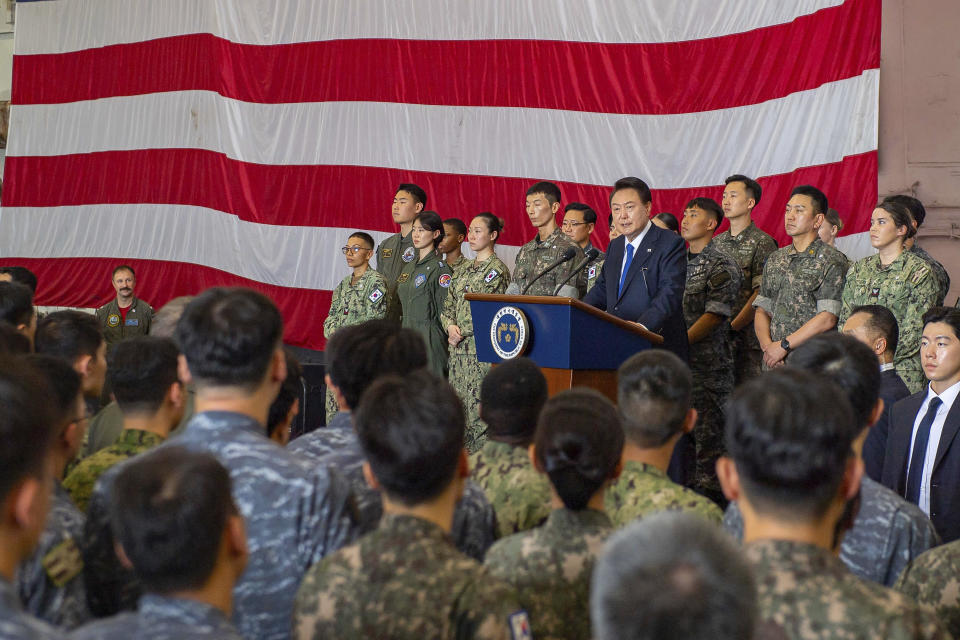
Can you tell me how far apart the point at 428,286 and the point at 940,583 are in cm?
482

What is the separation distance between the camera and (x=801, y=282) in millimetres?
4750

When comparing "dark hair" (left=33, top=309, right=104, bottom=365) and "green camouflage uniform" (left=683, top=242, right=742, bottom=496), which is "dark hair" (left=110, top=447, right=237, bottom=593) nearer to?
"dark hair" (left=33, top=309, right=104, bottom=365)

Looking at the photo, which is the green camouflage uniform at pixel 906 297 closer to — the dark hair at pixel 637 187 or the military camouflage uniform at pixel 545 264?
the dark hair at pixel 637 187

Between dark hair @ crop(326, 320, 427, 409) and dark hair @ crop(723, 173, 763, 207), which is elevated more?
dark hair @ crop(723, 173, 763, 207)

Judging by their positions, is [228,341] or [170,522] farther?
[228,341]

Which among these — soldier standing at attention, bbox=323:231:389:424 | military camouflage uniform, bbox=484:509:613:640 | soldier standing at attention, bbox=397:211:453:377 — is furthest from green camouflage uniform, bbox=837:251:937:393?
military camouflage uniform, bbox=484:509:613:640

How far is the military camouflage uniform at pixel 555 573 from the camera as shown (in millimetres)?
1504

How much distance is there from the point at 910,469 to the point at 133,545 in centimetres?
257

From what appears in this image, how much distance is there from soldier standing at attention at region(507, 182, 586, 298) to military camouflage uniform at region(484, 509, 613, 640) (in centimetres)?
370

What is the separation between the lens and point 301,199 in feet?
23.6

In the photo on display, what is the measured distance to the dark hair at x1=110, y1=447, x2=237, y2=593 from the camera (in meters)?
1.04

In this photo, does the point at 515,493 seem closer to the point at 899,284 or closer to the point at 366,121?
the point at 899,284

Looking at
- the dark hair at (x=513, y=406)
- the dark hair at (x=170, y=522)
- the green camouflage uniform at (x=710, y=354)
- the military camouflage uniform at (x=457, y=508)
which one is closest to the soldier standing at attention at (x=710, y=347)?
the green camouflage uniform at (x=710, y=354)

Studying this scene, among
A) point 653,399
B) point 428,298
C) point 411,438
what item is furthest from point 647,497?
point 428,298
